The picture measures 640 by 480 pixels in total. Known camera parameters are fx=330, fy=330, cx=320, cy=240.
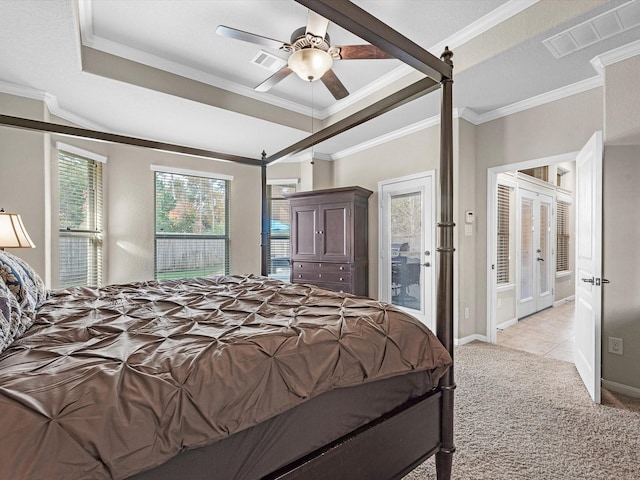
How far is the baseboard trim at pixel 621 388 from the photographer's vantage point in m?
2.48

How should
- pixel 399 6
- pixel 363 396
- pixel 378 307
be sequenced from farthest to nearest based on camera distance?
pixel 399 6 < pixel 378 307 < pixel 363 396

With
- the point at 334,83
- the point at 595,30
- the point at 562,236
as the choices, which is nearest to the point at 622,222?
the point at 595,30

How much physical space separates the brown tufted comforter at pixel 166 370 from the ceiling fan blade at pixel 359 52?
1749 millimetres

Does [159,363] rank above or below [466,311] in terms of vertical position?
above

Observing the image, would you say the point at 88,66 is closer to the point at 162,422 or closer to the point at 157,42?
the point at 157,42

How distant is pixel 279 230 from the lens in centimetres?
562

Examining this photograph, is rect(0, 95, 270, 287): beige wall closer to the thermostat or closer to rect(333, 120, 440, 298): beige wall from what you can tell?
rect(333, 120, 440, 298): beige wall

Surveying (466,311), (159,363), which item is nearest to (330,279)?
(466,311)

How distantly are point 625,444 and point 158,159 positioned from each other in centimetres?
535

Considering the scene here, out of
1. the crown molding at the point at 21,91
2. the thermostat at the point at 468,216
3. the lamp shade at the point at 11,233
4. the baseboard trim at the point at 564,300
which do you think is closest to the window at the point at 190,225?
the crown molding at the point at 21,91

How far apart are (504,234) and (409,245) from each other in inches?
56.8

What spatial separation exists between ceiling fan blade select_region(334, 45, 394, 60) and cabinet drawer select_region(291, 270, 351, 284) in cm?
267

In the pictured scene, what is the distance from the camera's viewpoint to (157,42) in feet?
9.25

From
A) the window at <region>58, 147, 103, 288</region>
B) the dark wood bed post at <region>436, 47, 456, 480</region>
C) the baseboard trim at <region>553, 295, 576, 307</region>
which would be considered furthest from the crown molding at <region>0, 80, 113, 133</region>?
the baseboard trim at <region>553, 295, 576, 307</region>
